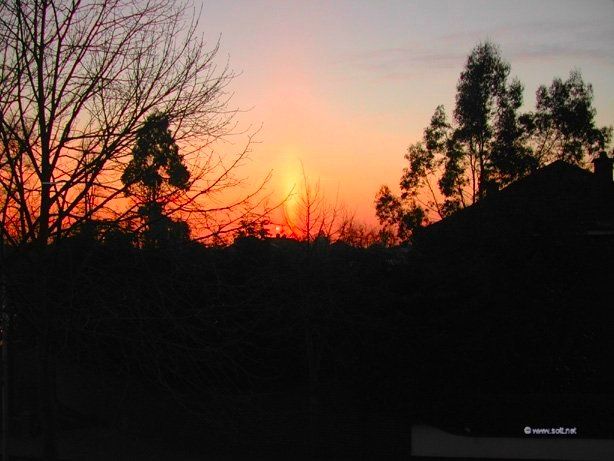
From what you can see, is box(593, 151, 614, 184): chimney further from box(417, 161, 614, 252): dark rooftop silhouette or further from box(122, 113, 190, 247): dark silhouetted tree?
box(122, 113, 190, 247): dark silhouetted tree

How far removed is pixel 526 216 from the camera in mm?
14695

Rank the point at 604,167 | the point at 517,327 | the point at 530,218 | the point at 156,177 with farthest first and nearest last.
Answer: the point at 604,167 < the point at 530,218 < the point at 517,327 < the point at 156,177

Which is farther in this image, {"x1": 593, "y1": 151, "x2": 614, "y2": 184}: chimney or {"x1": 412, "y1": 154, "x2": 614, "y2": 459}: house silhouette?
{"x1": 593, "y1": 151, "x2": 614, "y2": 184}: chimney

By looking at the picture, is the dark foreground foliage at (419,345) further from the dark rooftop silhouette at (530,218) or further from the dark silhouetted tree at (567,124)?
the dark silhouetted tree at (567,124)

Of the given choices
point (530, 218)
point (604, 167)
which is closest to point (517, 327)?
point (530, 218)

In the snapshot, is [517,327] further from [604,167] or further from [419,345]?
[604,167]

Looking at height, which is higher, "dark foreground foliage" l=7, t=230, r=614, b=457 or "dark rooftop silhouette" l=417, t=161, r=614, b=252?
"dark rooftop silhouette" l=417, t=161, r=614, b=252

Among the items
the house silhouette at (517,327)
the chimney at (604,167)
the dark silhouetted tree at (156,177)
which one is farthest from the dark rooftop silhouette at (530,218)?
the chimney at (604,167)

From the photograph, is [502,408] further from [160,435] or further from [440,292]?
[160,435]

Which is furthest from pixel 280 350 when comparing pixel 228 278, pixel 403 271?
pixel 228 278

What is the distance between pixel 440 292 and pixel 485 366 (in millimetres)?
1589

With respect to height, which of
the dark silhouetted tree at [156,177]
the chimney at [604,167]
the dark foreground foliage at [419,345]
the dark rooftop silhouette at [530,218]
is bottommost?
the dark foreground foliage at [419,345]

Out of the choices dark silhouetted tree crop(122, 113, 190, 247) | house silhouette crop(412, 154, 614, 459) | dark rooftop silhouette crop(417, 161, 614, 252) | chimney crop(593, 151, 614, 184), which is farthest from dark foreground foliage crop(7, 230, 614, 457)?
chimney crop(593, 151, 614, 184)

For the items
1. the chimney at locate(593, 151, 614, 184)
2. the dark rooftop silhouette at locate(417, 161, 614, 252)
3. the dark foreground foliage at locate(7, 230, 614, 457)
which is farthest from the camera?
the chimney at locate(593, 151, 614, 184)
